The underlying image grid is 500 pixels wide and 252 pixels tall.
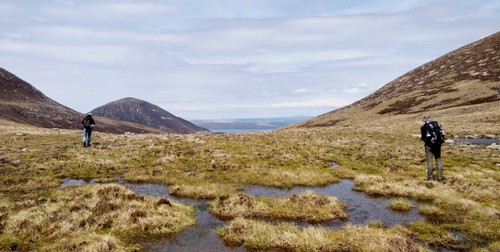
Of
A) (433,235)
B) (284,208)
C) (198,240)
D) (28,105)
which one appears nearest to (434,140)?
(433,235)

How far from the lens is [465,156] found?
94.3 feet

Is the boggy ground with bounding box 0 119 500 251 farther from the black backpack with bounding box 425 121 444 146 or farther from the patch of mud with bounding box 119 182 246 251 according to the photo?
the black backpack with bounding box 425 121 444 146

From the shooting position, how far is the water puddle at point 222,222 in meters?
10.6

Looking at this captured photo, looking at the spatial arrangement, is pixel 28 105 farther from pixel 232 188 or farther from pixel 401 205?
pixel 401 205

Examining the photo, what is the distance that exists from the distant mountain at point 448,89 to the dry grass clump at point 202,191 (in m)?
54.3

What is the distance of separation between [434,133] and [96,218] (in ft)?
60.7

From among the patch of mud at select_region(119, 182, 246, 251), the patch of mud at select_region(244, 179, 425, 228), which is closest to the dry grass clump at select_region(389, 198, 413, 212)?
the patch of mud at select_region(244, 179, 425, 228)

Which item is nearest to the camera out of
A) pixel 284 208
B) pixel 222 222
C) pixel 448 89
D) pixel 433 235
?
pixel 433 235

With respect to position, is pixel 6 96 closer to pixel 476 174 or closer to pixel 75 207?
pixel 75 207

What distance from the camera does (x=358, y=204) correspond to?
15.4 m

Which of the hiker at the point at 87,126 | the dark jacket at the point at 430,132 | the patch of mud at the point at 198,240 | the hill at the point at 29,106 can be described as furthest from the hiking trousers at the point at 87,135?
the hill at the point at 29,106

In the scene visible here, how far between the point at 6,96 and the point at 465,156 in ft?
528

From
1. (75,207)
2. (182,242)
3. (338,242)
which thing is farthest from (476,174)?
(75,207)

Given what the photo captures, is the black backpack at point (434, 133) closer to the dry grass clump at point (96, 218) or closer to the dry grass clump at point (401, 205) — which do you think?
the dry grass clump at point (401, 205)
